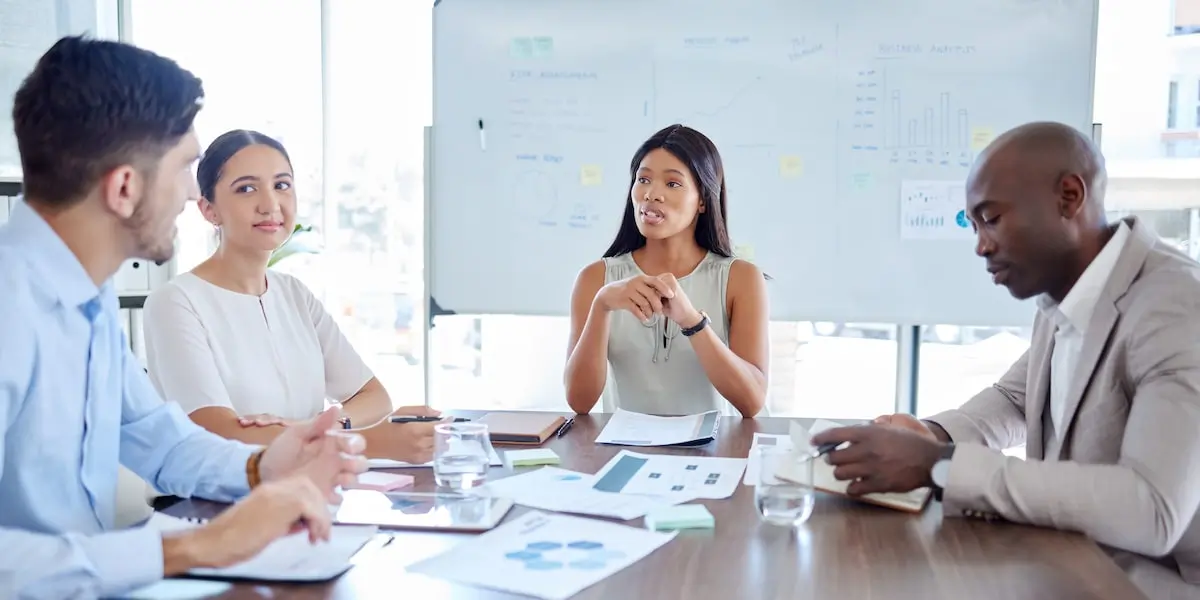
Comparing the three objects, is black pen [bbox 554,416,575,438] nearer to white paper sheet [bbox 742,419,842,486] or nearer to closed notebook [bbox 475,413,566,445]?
closed notebook [bbox 475,413,566,445]

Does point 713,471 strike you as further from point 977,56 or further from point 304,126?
point 304,126

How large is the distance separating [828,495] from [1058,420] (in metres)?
0.44

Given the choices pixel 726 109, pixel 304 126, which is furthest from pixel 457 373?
pixel 726 109

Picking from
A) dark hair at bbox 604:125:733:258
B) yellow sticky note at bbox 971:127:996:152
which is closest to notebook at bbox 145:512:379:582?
dark hair at bbox 604:125:733:258

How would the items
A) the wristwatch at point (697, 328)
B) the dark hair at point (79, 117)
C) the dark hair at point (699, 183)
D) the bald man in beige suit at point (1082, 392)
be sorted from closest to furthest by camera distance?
the dark hair at point (79, 117) → the bald man in beige suit at point (1082, 392) → the wristwatch at point (697, 328) → the dark hair at point (699, 183)

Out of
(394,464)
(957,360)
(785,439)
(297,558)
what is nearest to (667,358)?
(785,439)

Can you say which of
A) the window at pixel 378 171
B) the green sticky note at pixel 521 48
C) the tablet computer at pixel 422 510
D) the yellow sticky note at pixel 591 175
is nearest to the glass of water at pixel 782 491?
the tablet computer at pixel 422 510

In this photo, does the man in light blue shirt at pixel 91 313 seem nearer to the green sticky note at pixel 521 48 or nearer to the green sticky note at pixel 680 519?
the green sticky note at pixel 680 519

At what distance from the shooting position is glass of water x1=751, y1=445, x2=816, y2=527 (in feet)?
4.20

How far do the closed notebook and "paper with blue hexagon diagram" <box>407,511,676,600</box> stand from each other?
459 mm

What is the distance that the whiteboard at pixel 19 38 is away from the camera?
304 centimetres

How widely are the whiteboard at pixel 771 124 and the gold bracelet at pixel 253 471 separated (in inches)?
80.2

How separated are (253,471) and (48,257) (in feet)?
1.41

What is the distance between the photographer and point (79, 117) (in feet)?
3.82
